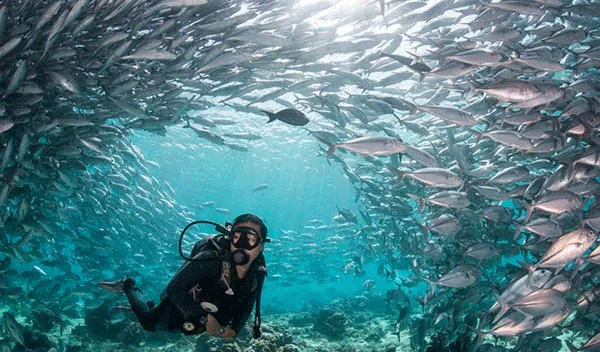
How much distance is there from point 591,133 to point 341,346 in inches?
445

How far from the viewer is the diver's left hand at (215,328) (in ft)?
12.8

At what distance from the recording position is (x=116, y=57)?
5.00 metres

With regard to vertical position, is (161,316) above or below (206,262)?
below

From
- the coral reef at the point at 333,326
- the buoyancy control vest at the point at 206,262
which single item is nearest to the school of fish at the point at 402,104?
the buoyancy control vest at the point at 206,262

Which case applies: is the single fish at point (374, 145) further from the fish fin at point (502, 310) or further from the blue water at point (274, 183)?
the blue water at point (274, 183)

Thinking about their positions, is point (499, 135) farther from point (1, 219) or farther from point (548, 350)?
point (1, 219)

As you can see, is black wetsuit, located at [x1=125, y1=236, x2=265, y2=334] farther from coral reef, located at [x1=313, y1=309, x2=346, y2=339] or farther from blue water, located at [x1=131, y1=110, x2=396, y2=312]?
blue water, located at [x1=131, y1=110, x2=396, y2=312]

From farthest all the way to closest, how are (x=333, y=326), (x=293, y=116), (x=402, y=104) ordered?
(x=333, y=326) → (x=402, y=104) → (x=293, y=116)

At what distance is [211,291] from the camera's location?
13.2 ft

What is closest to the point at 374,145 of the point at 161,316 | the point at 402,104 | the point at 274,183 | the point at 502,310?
the point at 402,104

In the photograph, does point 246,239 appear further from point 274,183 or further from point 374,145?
point 274,183

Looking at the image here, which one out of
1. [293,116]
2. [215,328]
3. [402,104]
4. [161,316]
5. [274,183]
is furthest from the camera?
[274,183]

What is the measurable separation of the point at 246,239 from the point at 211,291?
2.06 ft

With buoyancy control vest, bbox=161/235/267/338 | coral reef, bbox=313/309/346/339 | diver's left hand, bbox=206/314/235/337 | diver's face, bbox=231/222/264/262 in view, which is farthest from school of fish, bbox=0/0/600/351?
coral reef, bbox=313/309/346/339
